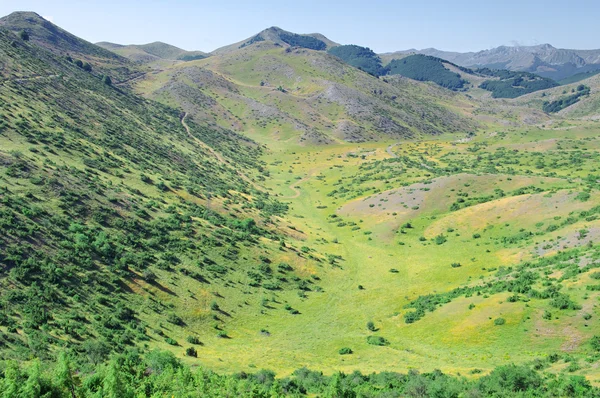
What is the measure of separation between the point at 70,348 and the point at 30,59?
112013 millimetres

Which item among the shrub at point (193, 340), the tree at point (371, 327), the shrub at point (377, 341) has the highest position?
the shrub at point (377, 341)

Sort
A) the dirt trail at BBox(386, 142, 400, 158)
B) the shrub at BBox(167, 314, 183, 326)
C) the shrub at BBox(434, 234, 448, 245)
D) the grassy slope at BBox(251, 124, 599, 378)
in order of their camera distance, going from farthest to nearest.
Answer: the dirt trail at BBox(386, 142, 400, 158)
the shrub at BBox(434, 234, 448, 245)
the shrub at BBox(167, 314, 183, 326)
the grassy slope at BBox(251, 124, 599, 378)

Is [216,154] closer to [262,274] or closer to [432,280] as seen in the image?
[262,274]

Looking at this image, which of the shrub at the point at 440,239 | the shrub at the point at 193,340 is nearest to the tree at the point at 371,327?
the shrub at the point at 193,340

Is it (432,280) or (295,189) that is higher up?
(295,189)

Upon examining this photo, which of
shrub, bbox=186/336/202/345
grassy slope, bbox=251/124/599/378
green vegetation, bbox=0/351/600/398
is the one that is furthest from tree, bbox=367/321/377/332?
shrub, bbox=186/336/202/345

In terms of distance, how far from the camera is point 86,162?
74250mm

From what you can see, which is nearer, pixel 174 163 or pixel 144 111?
pixel 174 163

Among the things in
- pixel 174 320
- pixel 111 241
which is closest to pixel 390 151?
pixel 111 241

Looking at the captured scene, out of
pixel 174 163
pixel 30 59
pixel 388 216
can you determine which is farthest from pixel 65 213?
pixel 30 59

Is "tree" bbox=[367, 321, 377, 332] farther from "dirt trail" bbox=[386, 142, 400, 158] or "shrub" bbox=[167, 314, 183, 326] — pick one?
"dirt trail" bbox=[386, 142, 400, 158]

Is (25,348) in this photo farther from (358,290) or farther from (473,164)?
(473,164)

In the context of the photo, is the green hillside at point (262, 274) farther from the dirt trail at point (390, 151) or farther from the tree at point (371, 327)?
the dirt trail at point (390, 151)

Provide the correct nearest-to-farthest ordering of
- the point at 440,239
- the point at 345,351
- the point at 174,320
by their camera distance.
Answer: the point at 345,351, the point at 174,320, the point at 440,239
